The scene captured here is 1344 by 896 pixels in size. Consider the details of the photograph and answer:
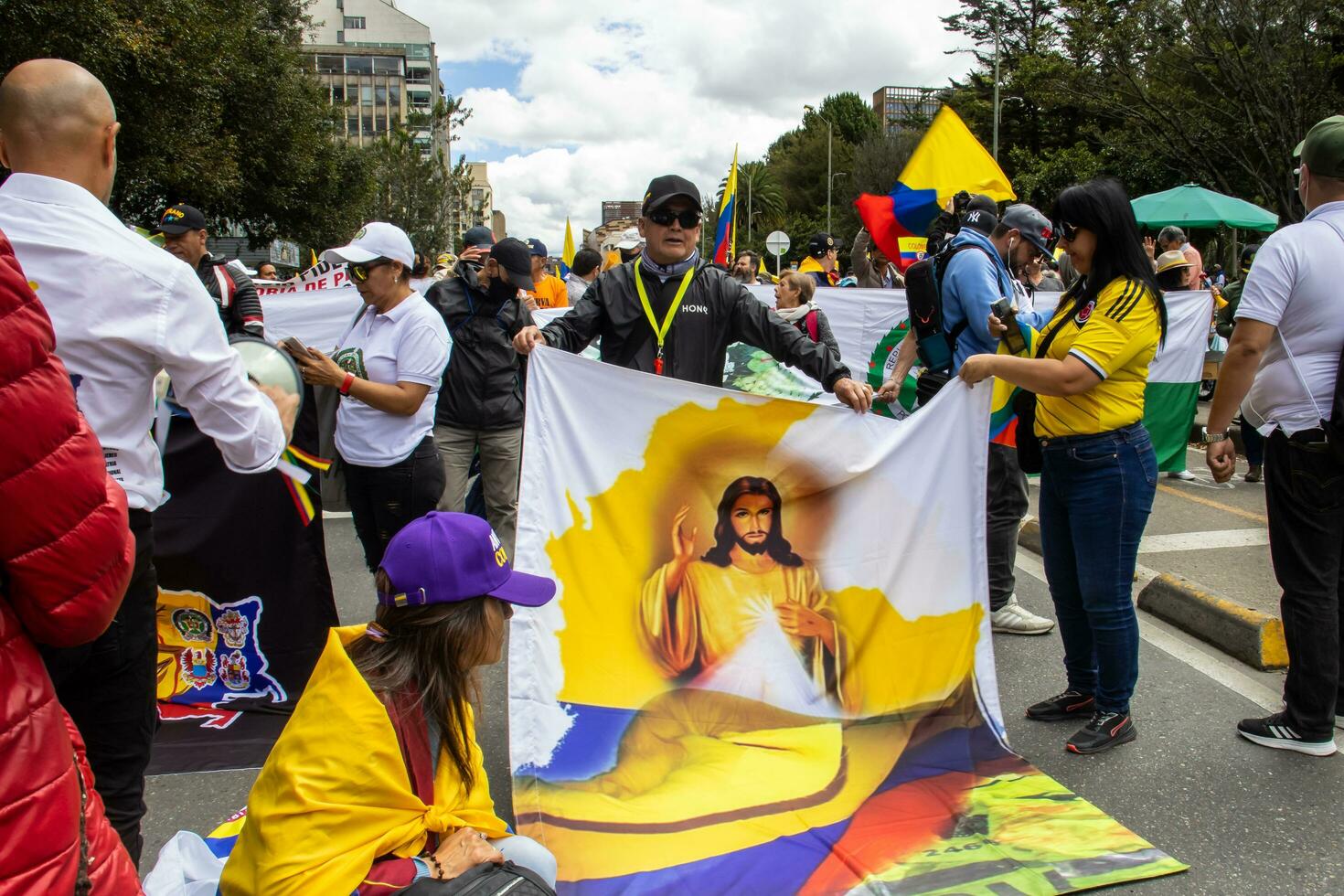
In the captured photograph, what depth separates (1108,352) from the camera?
3.37 metres

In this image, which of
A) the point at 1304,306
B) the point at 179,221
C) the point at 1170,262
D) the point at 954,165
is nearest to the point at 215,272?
the point at 179,221

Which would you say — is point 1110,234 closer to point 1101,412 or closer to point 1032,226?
point 1101,412

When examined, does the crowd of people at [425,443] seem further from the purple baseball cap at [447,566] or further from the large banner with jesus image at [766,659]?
the large banner with jesus image at [766,659]

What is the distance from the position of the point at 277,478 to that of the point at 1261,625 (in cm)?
422

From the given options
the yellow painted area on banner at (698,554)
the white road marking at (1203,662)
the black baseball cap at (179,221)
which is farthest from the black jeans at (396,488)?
A: the white road marking at (1203,662)

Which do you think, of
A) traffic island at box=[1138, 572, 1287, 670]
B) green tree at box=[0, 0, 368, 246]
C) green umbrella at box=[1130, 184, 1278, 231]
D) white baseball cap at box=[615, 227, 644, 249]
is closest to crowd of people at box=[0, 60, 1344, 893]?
traffic island at box=[1138, 572, 1287, 670]

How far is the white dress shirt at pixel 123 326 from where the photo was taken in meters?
2.06

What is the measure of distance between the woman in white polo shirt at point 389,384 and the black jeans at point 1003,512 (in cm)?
254

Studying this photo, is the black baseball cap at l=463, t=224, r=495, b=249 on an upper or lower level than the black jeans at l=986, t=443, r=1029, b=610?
upper

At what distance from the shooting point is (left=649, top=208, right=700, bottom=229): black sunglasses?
3.68m

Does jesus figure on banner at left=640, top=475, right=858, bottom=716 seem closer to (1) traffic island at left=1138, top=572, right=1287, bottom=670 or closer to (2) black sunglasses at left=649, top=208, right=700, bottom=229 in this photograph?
(2) black sunglasses at left=649, top=208, right=700, bottom=229

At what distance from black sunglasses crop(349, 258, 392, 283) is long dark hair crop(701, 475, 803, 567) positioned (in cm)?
161

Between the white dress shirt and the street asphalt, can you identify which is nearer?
the white dress shirt

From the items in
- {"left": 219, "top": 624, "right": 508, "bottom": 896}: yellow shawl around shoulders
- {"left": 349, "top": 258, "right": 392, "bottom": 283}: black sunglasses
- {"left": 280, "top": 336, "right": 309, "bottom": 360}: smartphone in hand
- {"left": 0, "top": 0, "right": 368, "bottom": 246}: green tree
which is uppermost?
{"left": 0, "top": 0, "right": 368, "bottom": 246}: green tree
